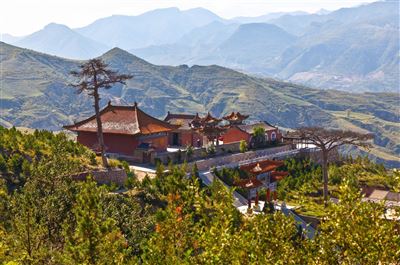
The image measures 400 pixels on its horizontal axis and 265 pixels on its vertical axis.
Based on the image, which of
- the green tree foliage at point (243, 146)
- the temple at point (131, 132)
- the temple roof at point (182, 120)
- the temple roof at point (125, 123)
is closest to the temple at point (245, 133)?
the temple at point (131, 132)

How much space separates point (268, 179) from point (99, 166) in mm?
15086

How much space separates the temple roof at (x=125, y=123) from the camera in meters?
51.3

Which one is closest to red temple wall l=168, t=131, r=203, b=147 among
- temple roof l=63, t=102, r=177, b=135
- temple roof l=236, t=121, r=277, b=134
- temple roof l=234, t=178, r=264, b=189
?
temple roof l=236, t=121, r=277, b=134

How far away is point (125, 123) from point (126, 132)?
2158mm

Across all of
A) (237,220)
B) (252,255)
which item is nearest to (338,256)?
(252,255)

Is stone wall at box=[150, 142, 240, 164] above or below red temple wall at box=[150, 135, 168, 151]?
below

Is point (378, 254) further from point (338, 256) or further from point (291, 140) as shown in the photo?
point (291, 140)

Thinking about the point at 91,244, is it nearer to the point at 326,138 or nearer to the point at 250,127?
the point at 326,138

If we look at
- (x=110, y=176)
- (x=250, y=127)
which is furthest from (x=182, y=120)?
(x=110, y=176)

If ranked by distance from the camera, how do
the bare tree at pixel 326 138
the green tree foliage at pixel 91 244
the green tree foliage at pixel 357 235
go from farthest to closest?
the bare tree at pixel 326 138, the green tree foliage at pixel 91 244, the green tree foliage at pixel 357 235

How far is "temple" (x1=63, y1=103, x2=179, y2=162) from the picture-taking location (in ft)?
167

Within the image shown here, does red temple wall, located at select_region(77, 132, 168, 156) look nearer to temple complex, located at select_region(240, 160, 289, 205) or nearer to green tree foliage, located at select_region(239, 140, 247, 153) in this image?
green tree foliage, located at select_region(239, 140, 247, 153)

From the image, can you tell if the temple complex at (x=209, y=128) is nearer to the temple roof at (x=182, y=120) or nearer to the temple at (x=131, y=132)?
the temple at (x=131, y=132)

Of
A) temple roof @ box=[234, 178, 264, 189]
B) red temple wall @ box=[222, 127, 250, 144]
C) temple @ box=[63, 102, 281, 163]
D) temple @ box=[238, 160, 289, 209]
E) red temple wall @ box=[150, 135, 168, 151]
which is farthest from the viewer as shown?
red temple wall @ box=[222, 127, 250, 144]
